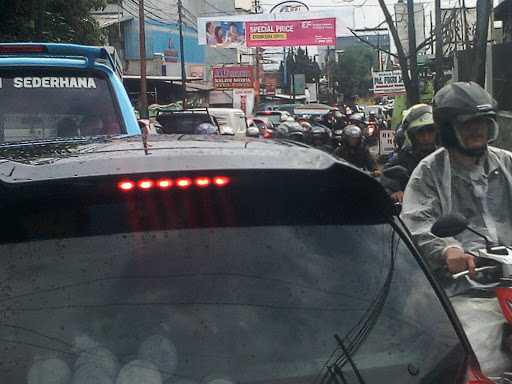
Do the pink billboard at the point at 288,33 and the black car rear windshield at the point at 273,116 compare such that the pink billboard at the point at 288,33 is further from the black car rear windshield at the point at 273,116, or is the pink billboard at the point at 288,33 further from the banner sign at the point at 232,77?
the banner sign at the point at 232,77

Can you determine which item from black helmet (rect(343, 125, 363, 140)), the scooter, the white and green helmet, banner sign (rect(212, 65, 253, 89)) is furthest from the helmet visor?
banner sign (rect(212, 65, 253, 89))

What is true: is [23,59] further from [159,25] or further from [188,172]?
[159,25]

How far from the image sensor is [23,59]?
7.75 m

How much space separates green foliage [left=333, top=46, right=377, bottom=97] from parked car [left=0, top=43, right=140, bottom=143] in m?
83.8

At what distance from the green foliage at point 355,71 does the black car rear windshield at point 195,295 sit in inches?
3515

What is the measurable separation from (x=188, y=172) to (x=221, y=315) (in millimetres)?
350

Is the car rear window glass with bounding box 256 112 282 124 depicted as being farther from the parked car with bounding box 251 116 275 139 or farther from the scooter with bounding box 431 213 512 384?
the scooter with bounding box 431 213 512 384

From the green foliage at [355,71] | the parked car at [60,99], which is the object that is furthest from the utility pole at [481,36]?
the green foliage at [355,71]

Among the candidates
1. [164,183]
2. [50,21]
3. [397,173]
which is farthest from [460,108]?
[50,21]

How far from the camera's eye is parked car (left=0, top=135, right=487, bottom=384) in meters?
2.06

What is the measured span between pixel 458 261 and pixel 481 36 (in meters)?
13.0

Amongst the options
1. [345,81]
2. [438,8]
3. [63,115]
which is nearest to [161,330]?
[63,115]

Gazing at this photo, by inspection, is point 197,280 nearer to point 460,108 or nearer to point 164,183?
point 164,183

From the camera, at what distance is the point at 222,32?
44156mm
